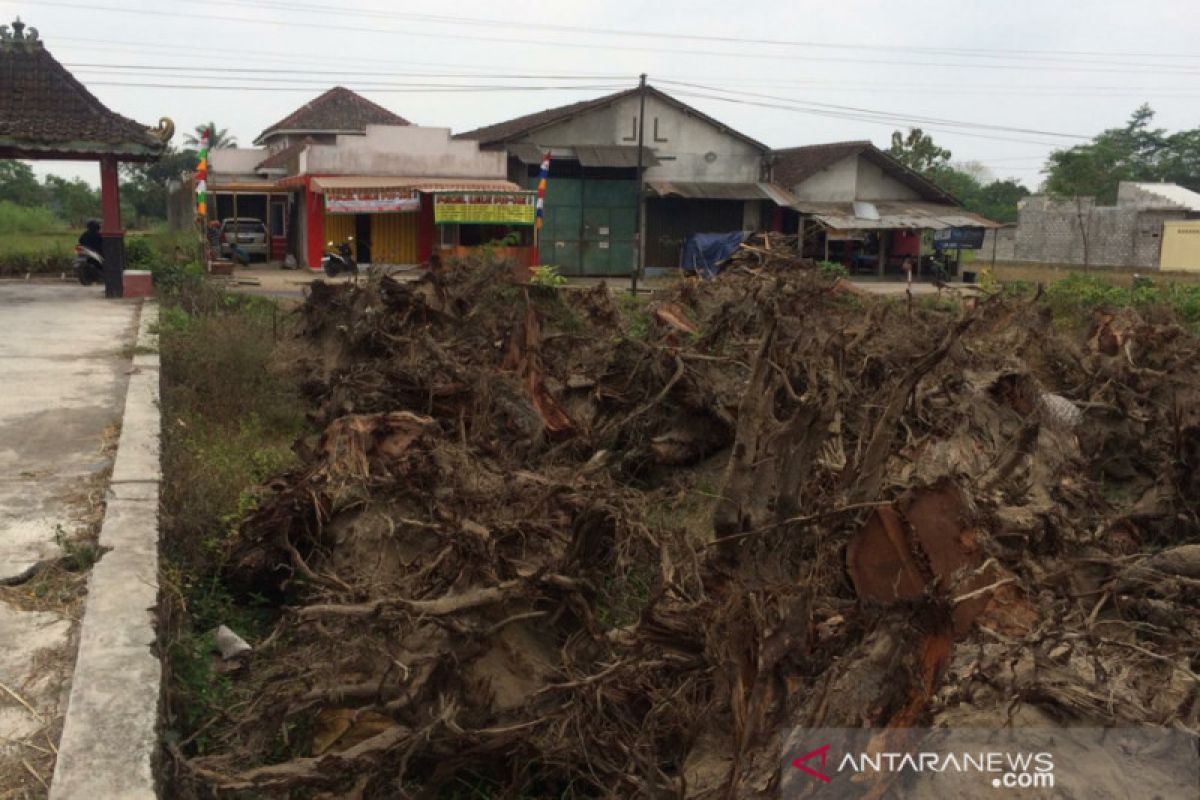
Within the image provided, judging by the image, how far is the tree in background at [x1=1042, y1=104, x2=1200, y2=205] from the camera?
159 ft

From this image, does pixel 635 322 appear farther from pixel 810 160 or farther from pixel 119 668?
pixel 810 160

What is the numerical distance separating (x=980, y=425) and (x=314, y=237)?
22.1 m

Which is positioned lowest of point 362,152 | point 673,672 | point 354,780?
point 354,780

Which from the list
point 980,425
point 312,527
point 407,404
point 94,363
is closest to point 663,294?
point 407,404

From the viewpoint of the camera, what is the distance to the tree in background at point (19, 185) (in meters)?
53.6

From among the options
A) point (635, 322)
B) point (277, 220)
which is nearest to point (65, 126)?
point (635, 322)

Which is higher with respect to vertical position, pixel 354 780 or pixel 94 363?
pixel 94 363

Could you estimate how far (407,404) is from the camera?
8.17 metres

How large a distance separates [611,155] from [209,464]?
74.3ft

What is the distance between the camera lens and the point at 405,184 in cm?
2634

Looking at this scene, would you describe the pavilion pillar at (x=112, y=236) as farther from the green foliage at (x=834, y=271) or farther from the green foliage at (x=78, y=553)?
the green foliage at (x=78, y=553)

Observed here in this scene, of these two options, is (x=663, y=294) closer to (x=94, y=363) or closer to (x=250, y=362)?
(x=250, y=362)

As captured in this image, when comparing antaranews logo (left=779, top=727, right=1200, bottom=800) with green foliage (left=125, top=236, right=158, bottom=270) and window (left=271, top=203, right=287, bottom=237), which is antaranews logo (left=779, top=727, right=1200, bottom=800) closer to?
green foliage (left=125, top=236, right=158, bottom=270)

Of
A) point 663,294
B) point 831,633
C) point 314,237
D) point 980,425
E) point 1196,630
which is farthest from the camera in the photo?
point 314,237
